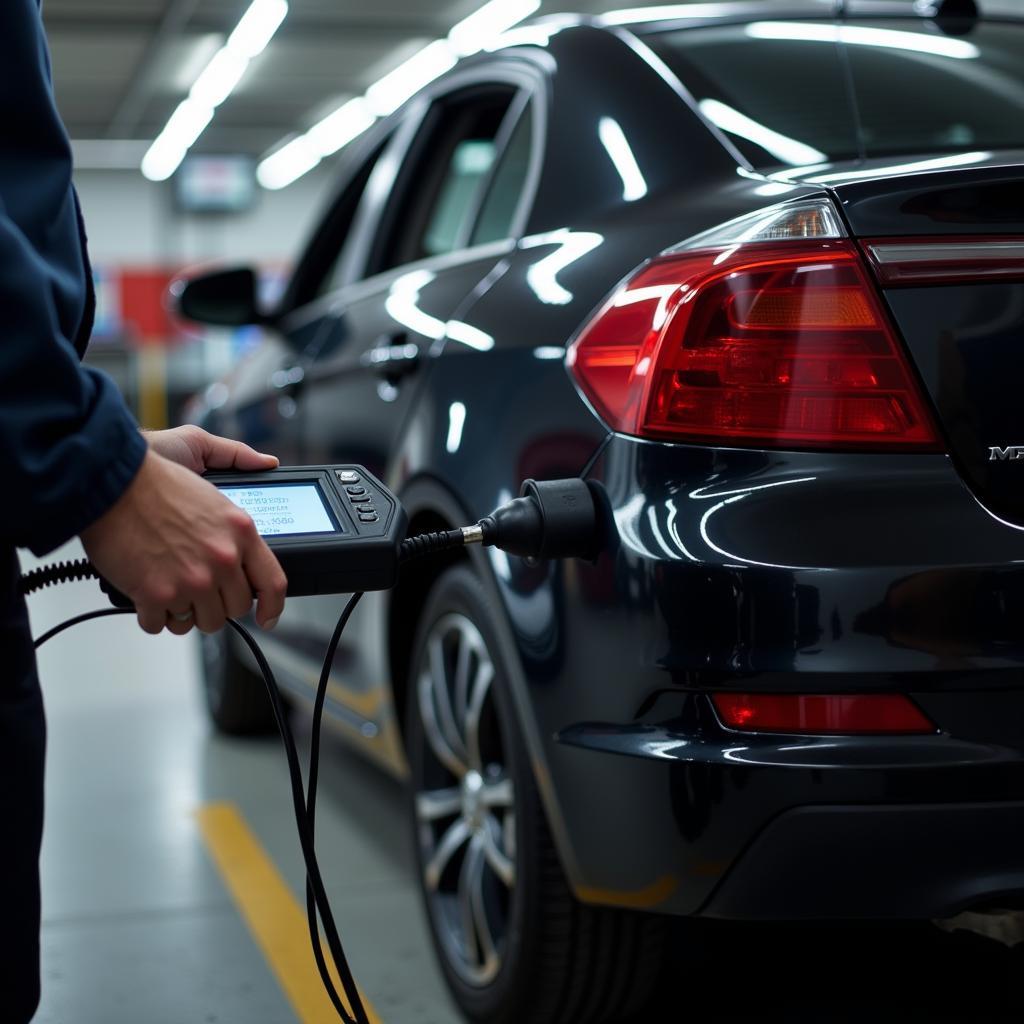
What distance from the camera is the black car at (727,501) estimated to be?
1.53 m

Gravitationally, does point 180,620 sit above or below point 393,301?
above

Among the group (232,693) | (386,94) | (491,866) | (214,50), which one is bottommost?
(386,94)

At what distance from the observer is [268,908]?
9.21 feet

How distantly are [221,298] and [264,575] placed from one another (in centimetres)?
258

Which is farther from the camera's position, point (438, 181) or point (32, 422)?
point (438, 181)

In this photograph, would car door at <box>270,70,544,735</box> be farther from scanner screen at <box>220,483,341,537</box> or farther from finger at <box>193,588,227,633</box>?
finger at <box>193,588,227,633</box>

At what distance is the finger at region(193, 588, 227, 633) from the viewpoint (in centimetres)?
97

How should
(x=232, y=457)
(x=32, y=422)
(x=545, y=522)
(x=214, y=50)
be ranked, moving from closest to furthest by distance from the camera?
(x=32, y=422) < (x=232, y=457) < (x=545, y=522) < (x=214, y=50)

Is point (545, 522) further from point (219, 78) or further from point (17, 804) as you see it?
point (219, 78)

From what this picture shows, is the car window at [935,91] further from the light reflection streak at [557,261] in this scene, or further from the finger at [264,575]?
the finger at [264,575]

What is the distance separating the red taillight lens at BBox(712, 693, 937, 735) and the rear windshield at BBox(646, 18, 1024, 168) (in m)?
0.75

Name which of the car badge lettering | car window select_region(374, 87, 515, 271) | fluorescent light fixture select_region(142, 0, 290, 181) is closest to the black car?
the car badge lettering

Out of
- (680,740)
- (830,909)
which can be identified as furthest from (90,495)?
(830,909)

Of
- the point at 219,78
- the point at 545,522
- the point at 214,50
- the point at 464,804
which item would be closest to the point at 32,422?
the point at 545,522
